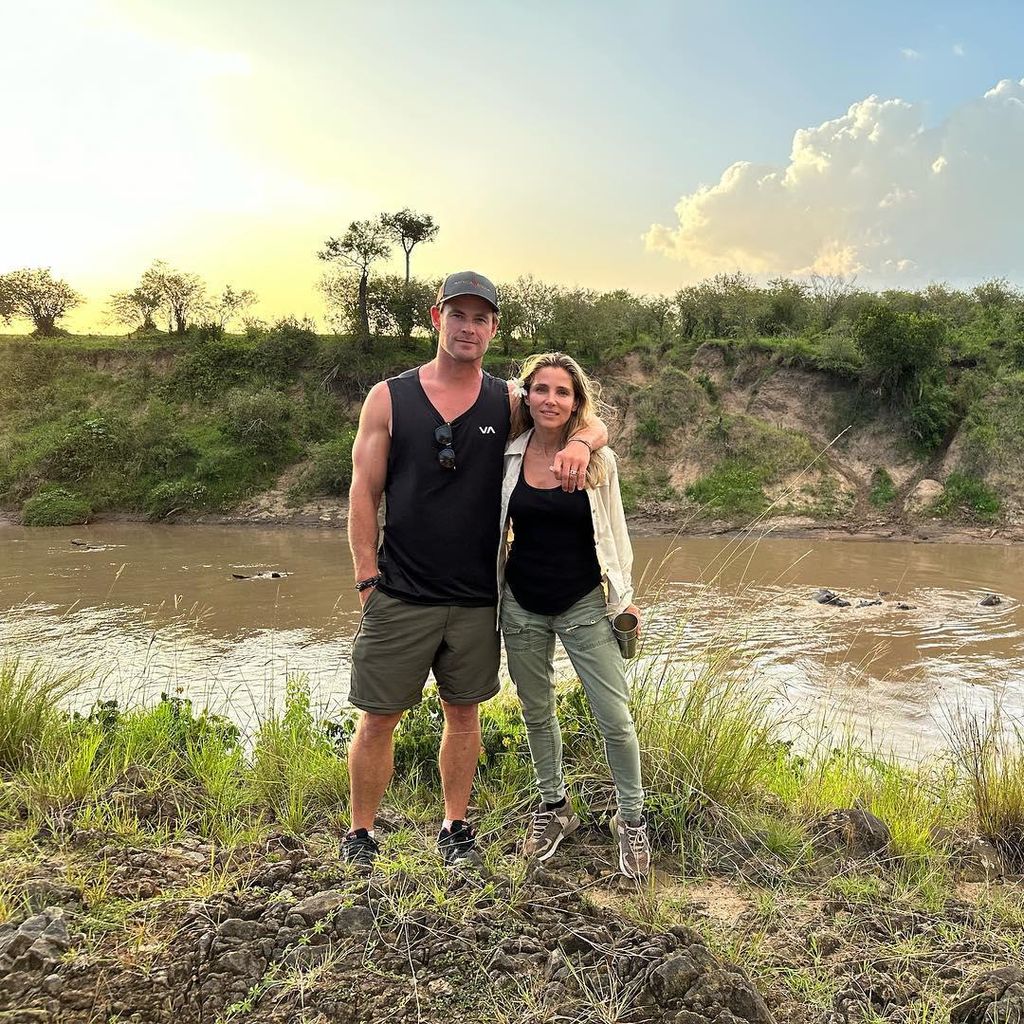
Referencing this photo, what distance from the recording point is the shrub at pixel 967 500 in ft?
76.5

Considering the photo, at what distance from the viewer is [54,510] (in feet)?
85.6

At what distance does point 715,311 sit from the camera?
111ft

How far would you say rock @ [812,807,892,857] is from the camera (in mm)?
2775

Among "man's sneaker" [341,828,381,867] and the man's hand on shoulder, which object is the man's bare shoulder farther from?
"man's sneaker" [341,828,381,867]

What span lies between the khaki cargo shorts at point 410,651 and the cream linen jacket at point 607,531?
7.7 inches

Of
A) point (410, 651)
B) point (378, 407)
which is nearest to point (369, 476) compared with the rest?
point (378, 407)

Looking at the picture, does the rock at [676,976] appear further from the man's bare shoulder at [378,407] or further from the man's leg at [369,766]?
the man's bare shoulder at [378,407]

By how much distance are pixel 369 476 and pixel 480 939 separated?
5.20 ft

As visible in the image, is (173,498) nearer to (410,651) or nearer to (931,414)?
(410,651)

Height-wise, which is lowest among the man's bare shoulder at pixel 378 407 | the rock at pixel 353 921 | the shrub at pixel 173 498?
the shrub at pixel 173 498

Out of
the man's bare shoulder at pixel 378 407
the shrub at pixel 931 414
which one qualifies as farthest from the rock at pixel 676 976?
the shrub at pixel 931 414

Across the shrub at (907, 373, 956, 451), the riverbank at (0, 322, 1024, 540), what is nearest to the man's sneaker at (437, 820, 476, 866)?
the riverbank at (0, 322, 1024, 540)

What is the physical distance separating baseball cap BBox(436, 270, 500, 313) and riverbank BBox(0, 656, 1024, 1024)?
203 centimetres

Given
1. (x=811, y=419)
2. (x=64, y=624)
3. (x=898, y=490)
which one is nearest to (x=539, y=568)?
(x=64, y=624)
